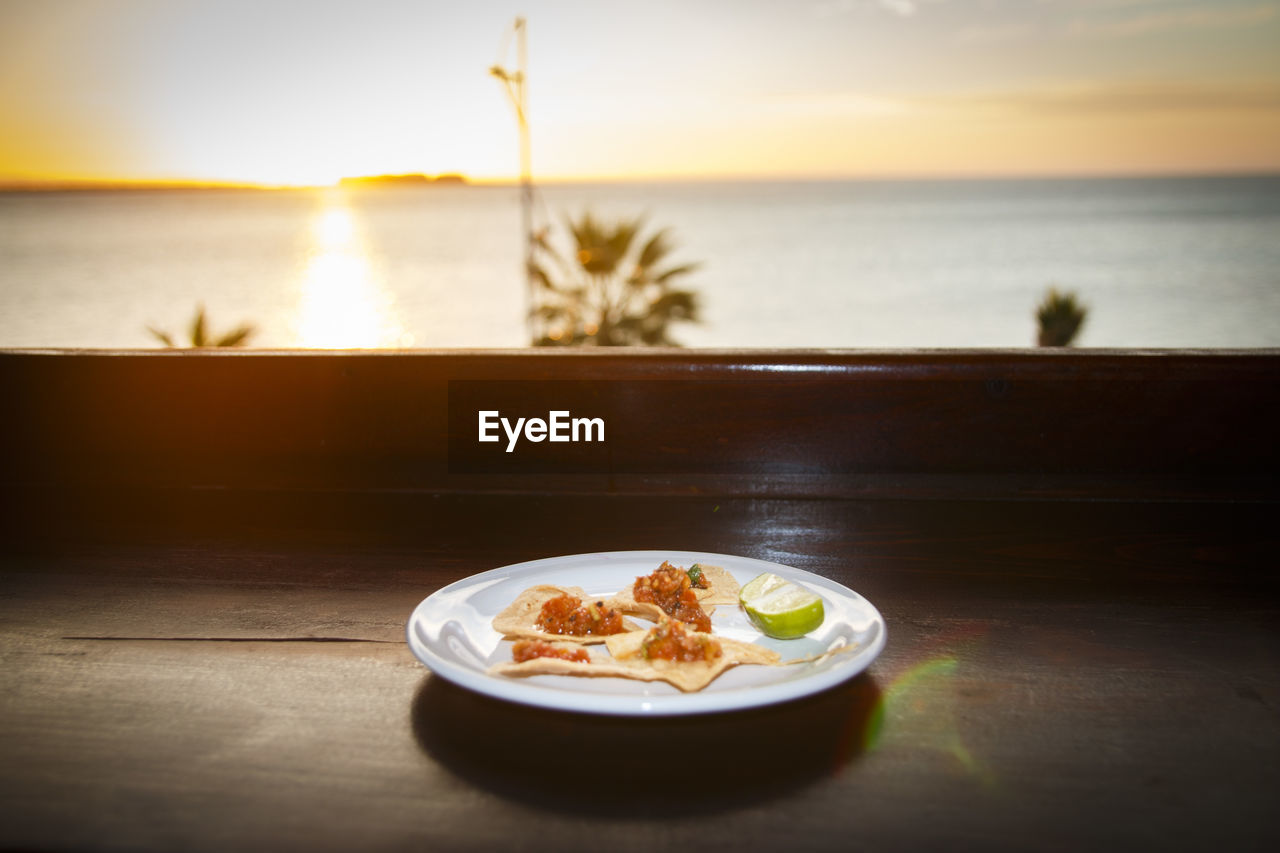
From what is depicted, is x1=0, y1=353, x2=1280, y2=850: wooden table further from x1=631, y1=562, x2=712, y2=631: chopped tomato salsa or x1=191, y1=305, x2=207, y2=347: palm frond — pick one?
x1=191, y1=305, x2=207, y2=347: palm frond

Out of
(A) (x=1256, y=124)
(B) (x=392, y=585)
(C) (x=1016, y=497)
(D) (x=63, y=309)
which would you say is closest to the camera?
(B) (x=392, y=585)

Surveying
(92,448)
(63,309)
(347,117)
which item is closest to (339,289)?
(347,117)

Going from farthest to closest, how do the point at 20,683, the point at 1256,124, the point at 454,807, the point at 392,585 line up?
the point at 1256,124, the point at 392,585, the point at 20,683, the point at 454,807

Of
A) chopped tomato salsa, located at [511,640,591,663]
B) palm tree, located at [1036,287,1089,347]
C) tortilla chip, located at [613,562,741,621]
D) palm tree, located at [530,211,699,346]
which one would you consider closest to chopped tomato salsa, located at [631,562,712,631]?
tortilla chip, located at [613,562,741,621]

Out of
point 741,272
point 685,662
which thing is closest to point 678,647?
point 685,662

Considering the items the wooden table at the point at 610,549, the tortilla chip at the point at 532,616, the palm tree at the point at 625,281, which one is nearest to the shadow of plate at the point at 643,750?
the wooden table at the point at 610,549

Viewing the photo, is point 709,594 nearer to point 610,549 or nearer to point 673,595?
point 673,595

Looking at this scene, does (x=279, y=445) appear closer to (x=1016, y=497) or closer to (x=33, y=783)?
(x=33, y=783)

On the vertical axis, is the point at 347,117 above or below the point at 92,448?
above
